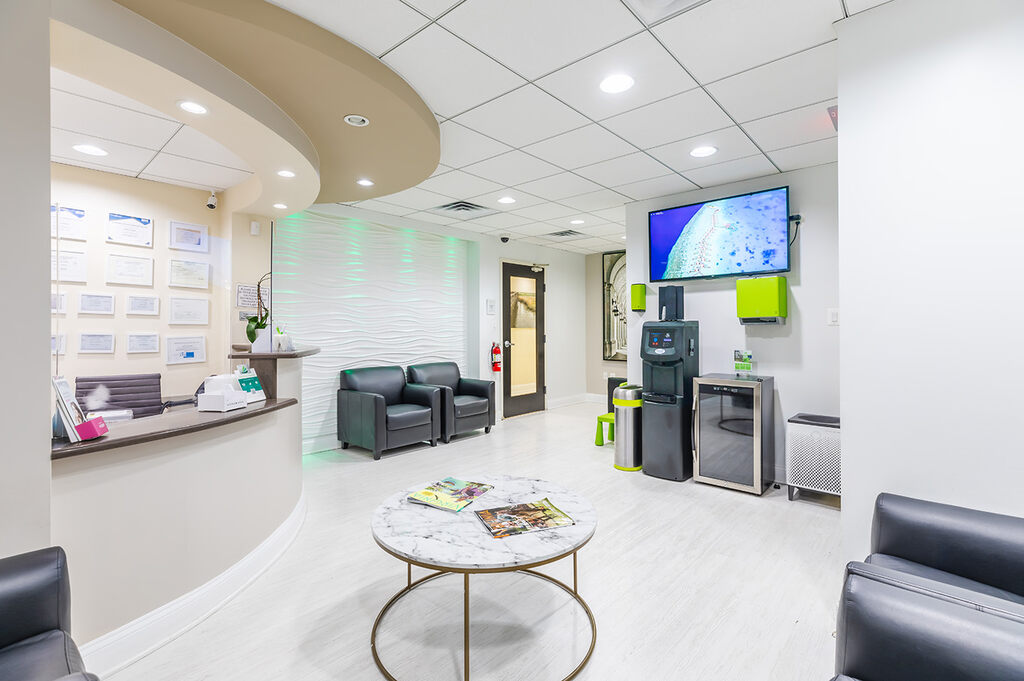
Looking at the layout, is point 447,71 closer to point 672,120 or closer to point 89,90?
point 672,120

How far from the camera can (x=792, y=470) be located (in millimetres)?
3646

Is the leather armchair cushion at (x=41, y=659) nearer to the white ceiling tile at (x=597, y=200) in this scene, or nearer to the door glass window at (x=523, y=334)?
the white ceiling tile at (x=597, y=200)

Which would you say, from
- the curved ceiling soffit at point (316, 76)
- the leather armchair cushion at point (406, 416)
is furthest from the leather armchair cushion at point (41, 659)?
the leather armchair cushion at point (406, 416)

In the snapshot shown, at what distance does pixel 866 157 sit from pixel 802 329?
7.41 feet

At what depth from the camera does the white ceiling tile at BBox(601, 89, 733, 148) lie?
9.32ft

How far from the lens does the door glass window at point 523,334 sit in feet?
23.6

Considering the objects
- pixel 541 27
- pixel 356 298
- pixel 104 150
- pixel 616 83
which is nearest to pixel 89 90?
pixel 104 150

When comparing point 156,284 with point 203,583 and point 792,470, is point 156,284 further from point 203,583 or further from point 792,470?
point 792,470

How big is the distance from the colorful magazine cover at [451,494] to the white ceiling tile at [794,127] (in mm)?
2899

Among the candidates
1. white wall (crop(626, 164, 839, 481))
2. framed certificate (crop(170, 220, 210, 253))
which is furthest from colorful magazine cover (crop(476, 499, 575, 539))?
framed certificate (crop(170, 220, 210, 253))

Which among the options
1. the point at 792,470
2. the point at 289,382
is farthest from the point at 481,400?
the point at 792,470

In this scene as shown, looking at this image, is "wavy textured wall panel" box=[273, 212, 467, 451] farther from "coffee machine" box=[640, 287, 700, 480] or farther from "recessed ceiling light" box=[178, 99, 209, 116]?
"coffee machine" box=[640, 287, 700, 480]

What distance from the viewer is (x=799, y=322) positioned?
13.1 feet

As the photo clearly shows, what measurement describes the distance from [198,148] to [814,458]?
512 centimetres
